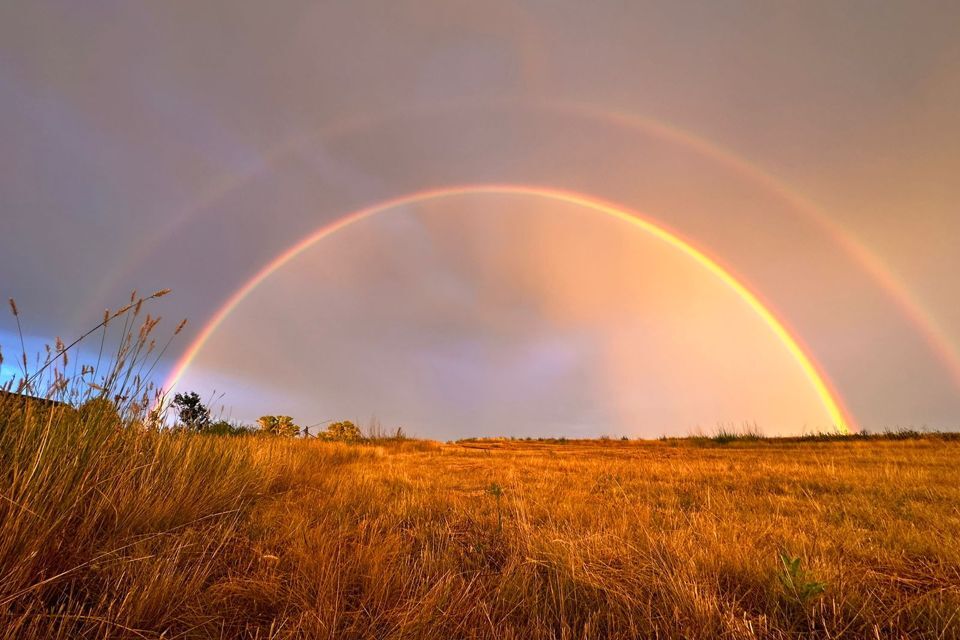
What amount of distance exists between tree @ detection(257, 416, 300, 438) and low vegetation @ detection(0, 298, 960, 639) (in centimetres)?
839

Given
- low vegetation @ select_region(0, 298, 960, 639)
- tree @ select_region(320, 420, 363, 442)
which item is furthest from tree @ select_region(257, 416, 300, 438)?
low vegetation @ select_region(0, 298, 960, 639)

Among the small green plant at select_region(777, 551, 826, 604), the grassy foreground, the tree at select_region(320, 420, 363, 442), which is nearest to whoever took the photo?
the grassy foreground

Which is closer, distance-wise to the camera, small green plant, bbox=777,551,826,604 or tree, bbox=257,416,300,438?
small green plant, bbox=777,551,826,604

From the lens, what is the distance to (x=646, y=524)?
3.73 meters

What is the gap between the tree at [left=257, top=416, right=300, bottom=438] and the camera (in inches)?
488

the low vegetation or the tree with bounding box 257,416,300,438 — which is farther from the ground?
the tree with bounding box 257,416,300,438

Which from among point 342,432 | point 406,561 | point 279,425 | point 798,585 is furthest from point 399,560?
point 342,432

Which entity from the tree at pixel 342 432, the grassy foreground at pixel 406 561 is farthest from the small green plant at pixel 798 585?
the tree at pixel 342 432

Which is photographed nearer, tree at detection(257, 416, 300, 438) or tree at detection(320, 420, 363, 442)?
tree at detection(257, 416, 300, 438)

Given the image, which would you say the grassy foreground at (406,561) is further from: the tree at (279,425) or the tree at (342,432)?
the tree at (342,432)

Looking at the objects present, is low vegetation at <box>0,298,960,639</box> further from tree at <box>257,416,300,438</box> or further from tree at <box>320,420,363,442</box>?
tree at <box>320,420,363,442</box>

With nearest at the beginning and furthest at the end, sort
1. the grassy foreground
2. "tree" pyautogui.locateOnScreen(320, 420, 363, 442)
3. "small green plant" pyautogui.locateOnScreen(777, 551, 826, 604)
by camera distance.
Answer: the grassy foreground → "small green plant" pyautogui.locateOnScreen(777, 551, 826, 604) → "tree" pyautogui.locateOnScreen(320, 420, 363, 442)

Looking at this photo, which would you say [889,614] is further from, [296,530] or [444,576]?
Result: [296,530]

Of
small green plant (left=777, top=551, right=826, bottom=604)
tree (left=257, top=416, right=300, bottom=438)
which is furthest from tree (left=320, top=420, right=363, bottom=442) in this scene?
small green plant (left=777, top=551, right=826, bottom=604)
